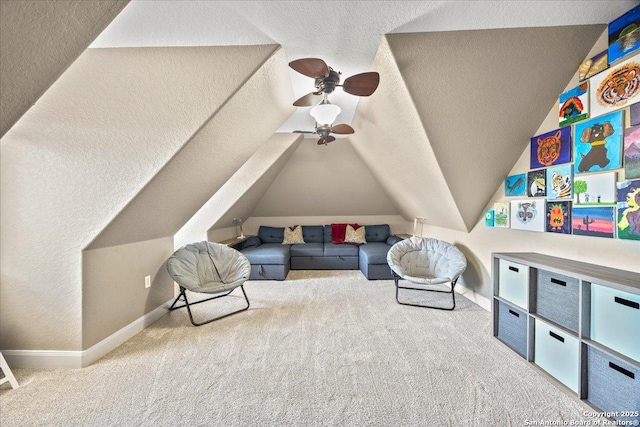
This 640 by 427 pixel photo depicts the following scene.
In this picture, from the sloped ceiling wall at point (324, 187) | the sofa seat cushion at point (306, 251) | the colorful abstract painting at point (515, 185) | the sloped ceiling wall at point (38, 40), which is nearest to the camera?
the sloped ceiling wall at point (38, 40)

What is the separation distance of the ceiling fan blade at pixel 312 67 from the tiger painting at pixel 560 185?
195 centimetres

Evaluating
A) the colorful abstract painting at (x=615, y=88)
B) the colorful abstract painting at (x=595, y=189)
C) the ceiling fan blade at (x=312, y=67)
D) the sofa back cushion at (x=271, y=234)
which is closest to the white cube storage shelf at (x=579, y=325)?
the colorful abstract painting at (x=595, y=189)

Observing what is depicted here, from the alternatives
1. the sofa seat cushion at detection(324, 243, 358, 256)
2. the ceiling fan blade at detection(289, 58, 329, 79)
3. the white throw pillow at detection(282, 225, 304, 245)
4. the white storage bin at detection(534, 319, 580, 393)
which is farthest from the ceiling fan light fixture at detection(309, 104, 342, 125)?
the white throw pillow at detection(282, 225, 304, 245)

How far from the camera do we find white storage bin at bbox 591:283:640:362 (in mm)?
1277

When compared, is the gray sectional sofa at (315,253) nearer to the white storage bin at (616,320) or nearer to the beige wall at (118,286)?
the beige wall at (118,286)

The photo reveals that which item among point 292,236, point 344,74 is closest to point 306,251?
point 292,236

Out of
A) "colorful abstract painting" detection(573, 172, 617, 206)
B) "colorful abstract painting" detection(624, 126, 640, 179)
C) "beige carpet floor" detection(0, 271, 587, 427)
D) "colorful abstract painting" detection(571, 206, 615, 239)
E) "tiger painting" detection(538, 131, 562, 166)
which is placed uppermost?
"tiger painting" detection(538, 131, 562, 166)

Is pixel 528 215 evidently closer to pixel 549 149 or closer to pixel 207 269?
pixel 549 149

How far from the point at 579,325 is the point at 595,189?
2.99ft

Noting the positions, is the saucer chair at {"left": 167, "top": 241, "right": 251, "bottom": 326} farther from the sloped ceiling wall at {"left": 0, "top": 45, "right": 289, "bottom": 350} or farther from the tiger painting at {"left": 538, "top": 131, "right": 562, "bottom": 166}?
the tiger painting at {"left": 538, "top": 131, "right": 562, "bottom": 166}

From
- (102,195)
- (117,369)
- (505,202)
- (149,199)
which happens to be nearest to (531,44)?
(505,202)

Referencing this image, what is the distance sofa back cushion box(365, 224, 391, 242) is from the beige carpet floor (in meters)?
2.84

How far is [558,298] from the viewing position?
1696 mm

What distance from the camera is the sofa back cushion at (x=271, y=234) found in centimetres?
550
